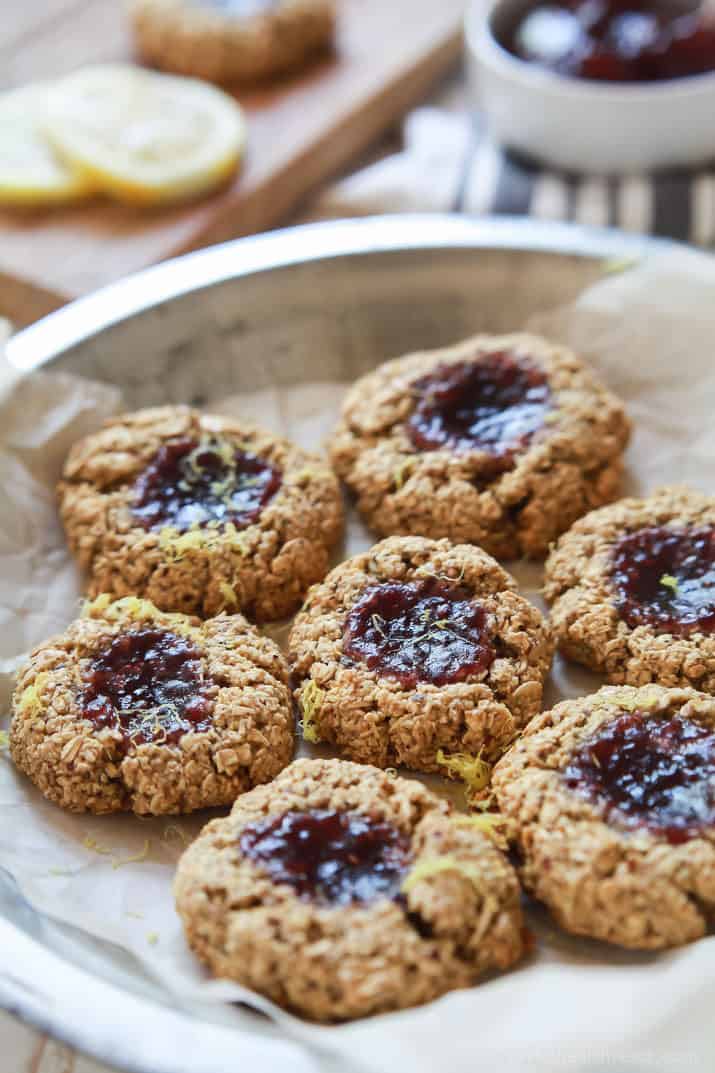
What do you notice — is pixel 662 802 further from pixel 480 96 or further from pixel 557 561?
pixel 480 96

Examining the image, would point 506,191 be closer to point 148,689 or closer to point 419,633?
point 419,633

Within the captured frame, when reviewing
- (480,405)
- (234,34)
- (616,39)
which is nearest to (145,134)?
(234,34)

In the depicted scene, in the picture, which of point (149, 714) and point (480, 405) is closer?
point (149, 714)

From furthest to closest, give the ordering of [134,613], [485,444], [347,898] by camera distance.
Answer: [485,444] < [134,613] < [347,898]

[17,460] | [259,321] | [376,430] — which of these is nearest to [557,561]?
[376,430]

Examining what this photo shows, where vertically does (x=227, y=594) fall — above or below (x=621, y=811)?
below

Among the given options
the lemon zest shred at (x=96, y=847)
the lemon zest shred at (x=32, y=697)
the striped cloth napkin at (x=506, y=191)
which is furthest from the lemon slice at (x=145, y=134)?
the lemon zest shred at (x=96, y=847)

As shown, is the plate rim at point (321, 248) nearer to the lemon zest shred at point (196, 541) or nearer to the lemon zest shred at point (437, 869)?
the lemon zest shred at point (196, 541)
